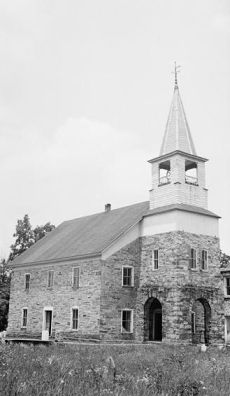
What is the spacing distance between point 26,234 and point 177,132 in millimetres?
27855

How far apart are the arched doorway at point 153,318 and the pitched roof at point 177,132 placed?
10284 mm

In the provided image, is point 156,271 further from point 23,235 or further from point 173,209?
point 23,235

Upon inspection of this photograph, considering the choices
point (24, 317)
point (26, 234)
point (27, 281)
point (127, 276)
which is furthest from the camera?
point (26, 234)

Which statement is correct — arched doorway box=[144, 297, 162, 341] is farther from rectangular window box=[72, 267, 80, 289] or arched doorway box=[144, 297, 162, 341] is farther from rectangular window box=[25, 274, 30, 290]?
rectangular window box=[25, 274, 30, 290]

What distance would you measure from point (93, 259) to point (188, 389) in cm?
2453

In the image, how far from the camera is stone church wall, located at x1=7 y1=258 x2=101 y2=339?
1251 inches

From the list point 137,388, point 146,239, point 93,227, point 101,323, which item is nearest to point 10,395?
point 137,388

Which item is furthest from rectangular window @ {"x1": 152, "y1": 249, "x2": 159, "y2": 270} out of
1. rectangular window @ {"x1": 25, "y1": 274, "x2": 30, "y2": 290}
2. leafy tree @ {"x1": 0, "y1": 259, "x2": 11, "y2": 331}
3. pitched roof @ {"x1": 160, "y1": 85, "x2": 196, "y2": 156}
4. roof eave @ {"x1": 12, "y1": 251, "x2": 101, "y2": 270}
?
leafy tree @ {"x1": 0, "y1": 259, "x2": 11, "y2": 331}

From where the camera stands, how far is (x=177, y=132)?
3447 cm

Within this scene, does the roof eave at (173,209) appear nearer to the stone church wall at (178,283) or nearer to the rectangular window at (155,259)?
the stone church wall at (178,283)

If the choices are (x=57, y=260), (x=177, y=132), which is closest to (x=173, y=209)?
(x=177, y=132)

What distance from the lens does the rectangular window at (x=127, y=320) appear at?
31.9 m

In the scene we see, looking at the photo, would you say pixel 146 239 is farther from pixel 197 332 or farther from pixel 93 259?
pixel 197 332

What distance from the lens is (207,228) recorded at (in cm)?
3266
